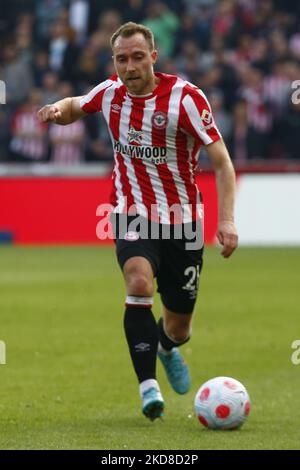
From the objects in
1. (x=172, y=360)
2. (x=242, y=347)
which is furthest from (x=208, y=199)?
(x=172, y=360)

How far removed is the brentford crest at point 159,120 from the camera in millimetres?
7578

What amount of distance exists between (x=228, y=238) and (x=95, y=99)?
137 cm

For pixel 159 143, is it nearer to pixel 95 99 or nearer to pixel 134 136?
pixel 134 136

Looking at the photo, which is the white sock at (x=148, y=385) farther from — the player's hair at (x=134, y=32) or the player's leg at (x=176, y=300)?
Result: the player's hair at (x=134, y=32)

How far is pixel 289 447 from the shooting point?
6.32m

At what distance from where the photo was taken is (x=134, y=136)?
764cm

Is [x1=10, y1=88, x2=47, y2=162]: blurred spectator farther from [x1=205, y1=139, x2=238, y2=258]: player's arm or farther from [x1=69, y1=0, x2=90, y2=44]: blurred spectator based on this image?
[x1=205, y1=139, x2=238, y2=258]: player's arm

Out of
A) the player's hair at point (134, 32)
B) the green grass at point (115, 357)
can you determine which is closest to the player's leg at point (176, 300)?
the green grass at point (115, 357)

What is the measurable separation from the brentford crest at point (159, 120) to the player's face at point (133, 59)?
0.21 m

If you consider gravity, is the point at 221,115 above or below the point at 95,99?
below

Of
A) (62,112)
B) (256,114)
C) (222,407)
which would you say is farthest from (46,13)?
(222,407)

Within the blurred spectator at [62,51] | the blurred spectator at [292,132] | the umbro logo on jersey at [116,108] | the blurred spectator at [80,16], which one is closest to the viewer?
the umbro logo on jersey at [116,108]

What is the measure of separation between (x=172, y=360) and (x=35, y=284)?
7.58 m
